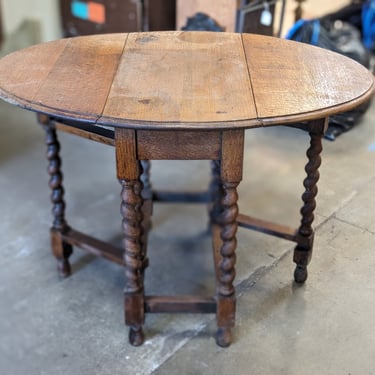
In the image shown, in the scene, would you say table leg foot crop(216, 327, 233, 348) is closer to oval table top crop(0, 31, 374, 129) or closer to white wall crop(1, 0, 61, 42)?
oval table top crop(0, 31, 374, 129)

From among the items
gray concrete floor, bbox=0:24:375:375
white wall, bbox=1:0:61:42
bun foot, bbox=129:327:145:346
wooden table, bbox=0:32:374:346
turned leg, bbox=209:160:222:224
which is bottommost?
gray concrete floor, bbox=0:24:375:375

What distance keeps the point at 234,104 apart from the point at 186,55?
1.37ft

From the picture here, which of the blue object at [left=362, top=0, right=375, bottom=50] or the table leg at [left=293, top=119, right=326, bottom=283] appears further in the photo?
the blue object at [left=362, top=0, right=375, bottom=50]

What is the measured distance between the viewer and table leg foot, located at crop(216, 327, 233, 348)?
168 centimetres

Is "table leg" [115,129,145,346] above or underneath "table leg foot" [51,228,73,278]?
above

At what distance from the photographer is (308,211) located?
1.84 meters

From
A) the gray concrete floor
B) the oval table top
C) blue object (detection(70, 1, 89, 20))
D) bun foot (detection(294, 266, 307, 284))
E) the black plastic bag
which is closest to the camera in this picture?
the oval table top

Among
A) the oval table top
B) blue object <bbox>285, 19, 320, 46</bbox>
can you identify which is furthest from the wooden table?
blue object <bbox>285, 19, 320, 46</bbox>

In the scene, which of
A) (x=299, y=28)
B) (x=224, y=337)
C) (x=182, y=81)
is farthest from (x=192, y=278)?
(x=299, y=28)

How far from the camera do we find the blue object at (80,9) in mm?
3725

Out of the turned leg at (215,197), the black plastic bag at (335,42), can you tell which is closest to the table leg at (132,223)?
the turned leg at (215,197)

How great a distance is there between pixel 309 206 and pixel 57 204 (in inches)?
35.9

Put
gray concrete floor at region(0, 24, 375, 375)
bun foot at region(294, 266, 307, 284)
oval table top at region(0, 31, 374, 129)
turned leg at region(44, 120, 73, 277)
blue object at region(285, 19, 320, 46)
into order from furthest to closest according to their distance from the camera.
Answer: blue object at region(285, 19, 320, 46), bun foot at region(294, 266, 307, 284), turned leg at region(44, 120, 73, 277), gray concrete floor at region(0, 24, 375, 375), oval table top at region(0, 31, 374, 129)

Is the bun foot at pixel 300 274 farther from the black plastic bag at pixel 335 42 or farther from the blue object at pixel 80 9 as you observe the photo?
the blue object at pixel 80 9
